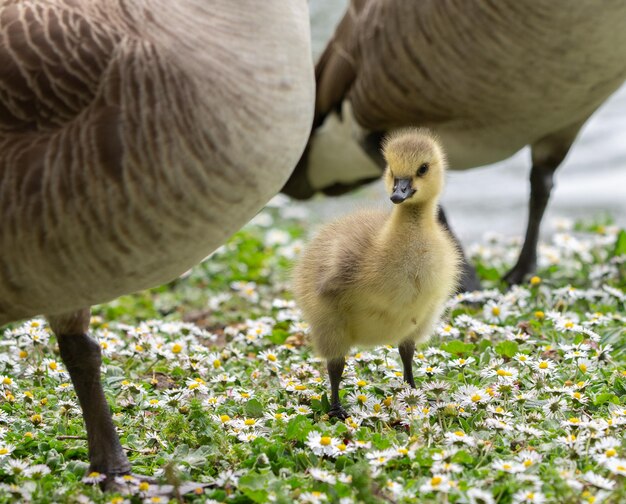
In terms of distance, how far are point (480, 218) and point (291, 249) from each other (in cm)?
227

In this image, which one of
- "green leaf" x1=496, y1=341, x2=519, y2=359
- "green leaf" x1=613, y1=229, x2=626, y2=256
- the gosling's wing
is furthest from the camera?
"green leaf" x1=613, y1=229, x2=626, y2=256

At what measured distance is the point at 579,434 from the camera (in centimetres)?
346

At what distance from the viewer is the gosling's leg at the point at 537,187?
5.83 m

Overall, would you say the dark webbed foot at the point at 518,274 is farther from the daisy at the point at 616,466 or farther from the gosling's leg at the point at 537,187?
the daisy at the point at 616,466

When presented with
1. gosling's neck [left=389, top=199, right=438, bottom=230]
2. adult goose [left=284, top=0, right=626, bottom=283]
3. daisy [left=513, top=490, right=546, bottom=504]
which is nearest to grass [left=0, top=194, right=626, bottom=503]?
daisy [left=513, top=490, right=546, bottom=504]

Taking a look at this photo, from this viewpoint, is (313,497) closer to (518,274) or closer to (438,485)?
(438,485)

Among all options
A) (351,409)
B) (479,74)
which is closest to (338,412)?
(351,409)

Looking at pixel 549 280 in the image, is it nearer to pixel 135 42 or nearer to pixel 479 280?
pixel 479 280

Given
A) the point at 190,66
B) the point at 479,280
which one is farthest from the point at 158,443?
the point at 479,280

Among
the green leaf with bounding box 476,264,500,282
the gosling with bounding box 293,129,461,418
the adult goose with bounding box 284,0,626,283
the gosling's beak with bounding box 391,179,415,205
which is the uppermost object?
the adult goose with bounding box 284,0,626,283

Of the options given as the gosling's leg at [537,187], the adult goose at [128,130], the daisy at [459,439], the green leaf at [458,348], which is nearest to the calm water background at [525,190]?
the gosling's leg at [537,187]

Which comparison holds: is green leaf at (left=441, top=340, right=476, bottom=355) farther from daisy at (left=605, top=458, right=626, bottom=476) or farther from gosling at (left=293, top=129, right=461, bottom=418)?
daisy at (left=605, top=458, right=626, bottom=476)

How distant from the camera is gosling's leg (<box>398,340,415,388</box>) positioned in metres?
4.08

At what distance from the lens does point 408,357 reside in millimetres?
4102
